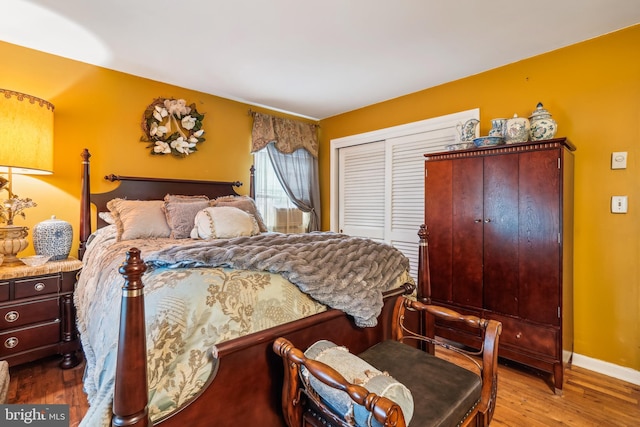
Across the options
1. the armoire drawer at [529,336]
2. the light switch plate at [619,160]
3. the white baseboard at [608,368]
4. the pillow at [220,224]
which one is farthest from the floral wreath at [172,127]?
the white baseboard at [608,368]

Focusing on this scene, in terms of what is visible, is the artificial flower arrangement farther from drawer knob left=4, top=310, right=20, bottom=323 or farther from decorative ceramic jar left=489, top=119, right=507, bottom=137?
decorative ceramic jar left=489, top=119, right=507, bottom=137

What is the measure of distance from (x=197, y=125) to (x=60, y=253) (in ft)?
5.43

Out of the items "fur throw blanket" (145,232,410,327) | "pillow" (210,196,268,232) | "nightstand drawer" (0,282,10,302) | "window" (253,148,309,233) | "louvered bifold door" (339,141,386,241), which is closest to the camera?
"fur throw blanket" (145,232,410,327)

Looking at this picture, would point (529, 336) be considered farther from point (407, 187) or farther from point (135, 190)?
point (135, 190)

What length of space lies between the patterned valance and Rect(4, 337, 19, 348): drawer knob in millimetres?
2567

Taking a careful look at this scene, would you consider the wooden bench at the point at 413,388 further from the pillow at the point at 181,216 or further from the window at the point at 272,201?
the window at the point at 272,201

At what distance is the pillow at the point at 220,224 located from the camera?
2.30m

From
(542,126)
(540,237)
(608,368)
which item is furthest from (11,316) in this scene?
(608,368)

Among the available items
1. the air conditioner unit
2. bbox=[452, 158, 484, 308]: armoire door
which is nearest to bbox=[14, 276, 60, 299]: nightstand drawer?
the air conditioner unit

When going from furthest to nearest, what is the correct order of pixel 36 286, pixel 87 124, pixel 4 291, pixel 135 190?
pixel 135 190 < pixel 87 124 < pixel 36 286 < pixel 4 291

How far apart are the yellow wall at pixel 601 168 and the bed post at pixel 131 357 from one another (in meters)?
2.90

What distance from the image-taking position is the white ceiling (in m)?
1.95

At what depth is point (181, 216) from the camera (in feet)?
8.15

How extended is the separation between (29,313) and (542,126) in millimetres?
3730
